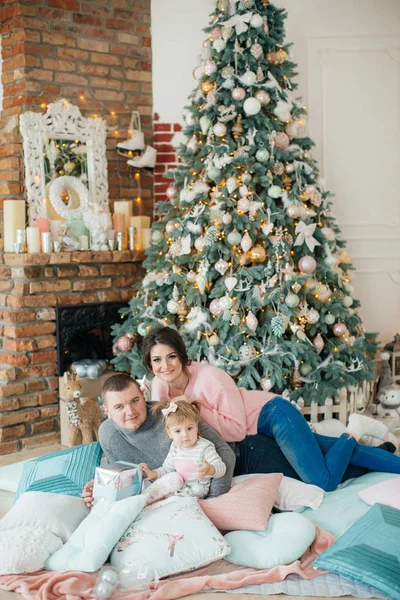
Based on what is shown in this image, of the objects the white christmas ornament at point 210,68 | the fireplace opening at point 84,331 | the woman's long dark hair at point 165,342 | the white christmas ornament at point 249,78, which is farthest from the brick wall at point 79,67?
the woman's long dark hair at point 165,342

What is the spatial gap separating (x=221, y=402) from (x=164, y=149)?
2546 millimetres

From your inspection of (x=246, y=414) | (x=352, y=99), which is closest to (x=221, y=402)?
(x=246, y=414)

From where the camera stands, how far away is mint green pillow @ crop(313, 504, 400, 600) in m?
2.54

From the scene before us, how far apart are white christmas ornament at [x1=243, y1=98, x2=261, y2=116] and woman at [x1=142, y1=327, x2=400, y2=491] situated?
4.95 feet

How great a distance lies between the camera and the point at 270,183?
4219mm

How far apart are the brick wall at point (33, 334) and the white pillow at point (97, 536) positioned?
2.00m

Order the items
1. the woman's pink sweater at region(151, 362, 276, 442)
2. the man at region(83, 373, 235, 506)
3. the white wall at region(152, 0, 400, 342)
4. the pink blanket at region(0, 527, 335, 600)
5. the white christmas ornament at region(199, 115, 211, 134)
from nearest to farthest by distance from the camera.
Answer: the pink blanket at region(0, 527, 335, 600) → the man at region(83, 373, 235, 506) → the woman's pink sweater at region(151, 362, 276, 442) → the white christmas ornament at region(199, 115, 211, 134) → the white wall at region(152, 0, 400, 342)

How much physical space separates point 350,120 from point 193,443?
3.31 m

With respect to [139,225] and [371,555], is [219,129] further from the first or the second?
[371,555]

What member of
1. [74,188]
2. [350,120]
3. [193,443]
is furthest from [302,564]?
[350,120]

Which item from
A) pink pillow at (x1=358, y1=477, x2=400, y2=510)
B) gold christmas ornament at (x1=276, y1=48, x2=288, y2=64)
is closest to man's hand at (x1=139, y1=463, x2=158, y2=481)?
pink pillow at (x1=358, y1=477, x2=400, y2=510)

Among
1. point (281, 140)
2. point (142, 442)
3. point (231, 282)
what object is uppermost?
point (281, 140)

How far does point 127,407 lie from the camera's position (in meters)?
3.12

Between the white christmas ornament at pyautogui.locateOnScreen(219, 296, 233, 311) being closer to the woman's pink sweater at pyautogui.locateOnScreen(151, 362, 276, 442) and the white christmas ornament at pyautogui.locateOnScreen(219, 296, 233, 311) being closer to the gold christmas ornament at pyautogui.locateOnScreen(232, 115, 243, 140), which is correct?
the woman's pink sweater at pyautogui.locateOnScreen(151, 362, 276, 442)
